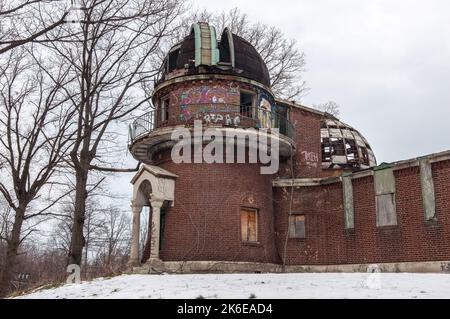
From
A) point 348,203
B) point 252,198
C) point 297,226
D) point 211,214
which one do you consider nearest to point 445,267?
point 348,203

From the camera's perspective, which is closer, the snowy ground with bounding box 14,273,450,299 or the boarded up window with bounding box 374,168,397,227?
the snowy ground with bounding box 14,273,450,299

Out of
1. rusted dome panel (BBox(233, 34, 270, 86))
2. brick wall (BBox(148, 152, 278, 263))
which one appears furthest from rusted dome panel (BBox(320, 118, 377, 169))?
brick wall (BBox(148, 152, 278, 263))

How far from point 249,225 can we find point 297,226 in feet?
8.86

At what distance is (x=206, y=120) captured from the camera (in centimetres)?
1870

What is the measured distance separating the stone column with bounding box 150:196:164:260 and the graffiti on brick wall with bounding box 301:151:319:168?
8.18m

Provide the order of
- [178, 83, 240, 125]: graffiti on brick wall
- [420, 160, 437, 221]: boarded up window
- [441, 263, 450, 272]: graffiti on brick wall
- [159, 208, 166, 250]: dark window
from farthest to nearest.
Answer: [159, 208, 166, 250]: dark window → [178, 83, 240, 125]: graffiti on brick wall → [420, 160, 437, 221]: boarded up window → [441, 263, 450, 272]: graffiti on brick wall

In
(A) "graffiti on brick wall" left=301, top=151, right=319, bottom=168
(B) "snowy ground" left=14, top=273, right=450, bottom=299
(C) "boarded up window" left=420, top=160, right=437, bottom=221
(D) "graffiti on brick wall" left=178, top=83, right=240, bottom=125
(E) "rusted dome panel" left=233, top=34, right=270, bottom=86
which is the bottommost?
(B) "snowy ground" left=14, top=273, right=450, bottom=299

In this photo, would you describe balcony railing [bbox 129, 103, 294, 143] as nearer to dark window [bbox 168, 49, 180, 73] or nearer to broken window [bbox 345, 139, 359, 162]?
dark window [bbox 168, 49, 180, 73]

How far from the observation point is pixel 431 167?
16.7 metres

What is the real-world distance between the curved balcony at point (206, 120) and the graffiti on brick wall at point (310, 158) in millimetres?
2813

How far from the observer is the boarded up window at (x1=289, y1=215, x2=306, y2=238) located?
20938 mm

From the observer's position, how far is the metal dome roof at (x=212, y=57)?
1967 centimetres
